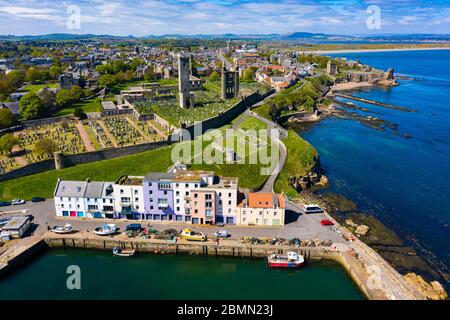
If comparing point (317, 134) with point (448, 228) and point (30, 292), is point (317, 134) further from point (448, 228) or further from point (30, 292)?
point (30, 292)

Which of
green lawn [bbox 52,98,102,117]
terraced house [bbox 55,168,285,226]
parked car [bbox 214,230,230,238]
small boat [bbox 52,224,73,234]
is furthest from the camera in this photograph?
green lawn [bbox 52,98,102,117]

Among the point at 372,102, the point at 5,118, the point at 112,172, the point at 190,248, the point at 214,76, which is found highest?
the point at 214,76

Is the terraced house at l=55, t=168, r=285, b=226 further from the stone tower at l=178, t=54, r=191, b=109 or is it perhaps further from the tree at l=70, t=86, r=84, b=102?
the tree at l=70, t=86, r=84, b=102

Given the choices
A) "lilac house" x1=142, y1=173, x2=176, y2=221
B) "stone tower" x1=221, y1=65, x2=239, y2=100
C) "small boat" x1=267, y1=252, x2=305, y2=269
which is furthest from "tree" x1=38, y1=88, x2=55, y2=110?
"small boat" x1=267, y1=252, x2=305, y2=269

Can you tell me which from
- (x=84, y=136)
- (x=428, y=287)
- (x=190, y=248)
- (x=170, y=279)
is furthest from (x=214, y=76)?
(x=428, y=287)

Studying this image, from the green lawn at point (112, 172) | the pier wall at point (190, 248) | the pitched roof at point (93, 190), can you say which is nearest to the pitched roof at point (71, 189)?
the pitched roof at point (93, 190)

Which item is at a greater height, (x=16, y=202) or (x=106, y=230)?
(x=16, y=202)

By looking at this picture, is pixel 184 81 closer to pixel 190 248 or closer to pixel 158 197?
pixel 158 197

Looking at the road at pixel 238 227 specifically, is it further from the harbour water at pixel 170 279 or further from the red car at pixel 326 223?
the harbour water at pixel 170 279
